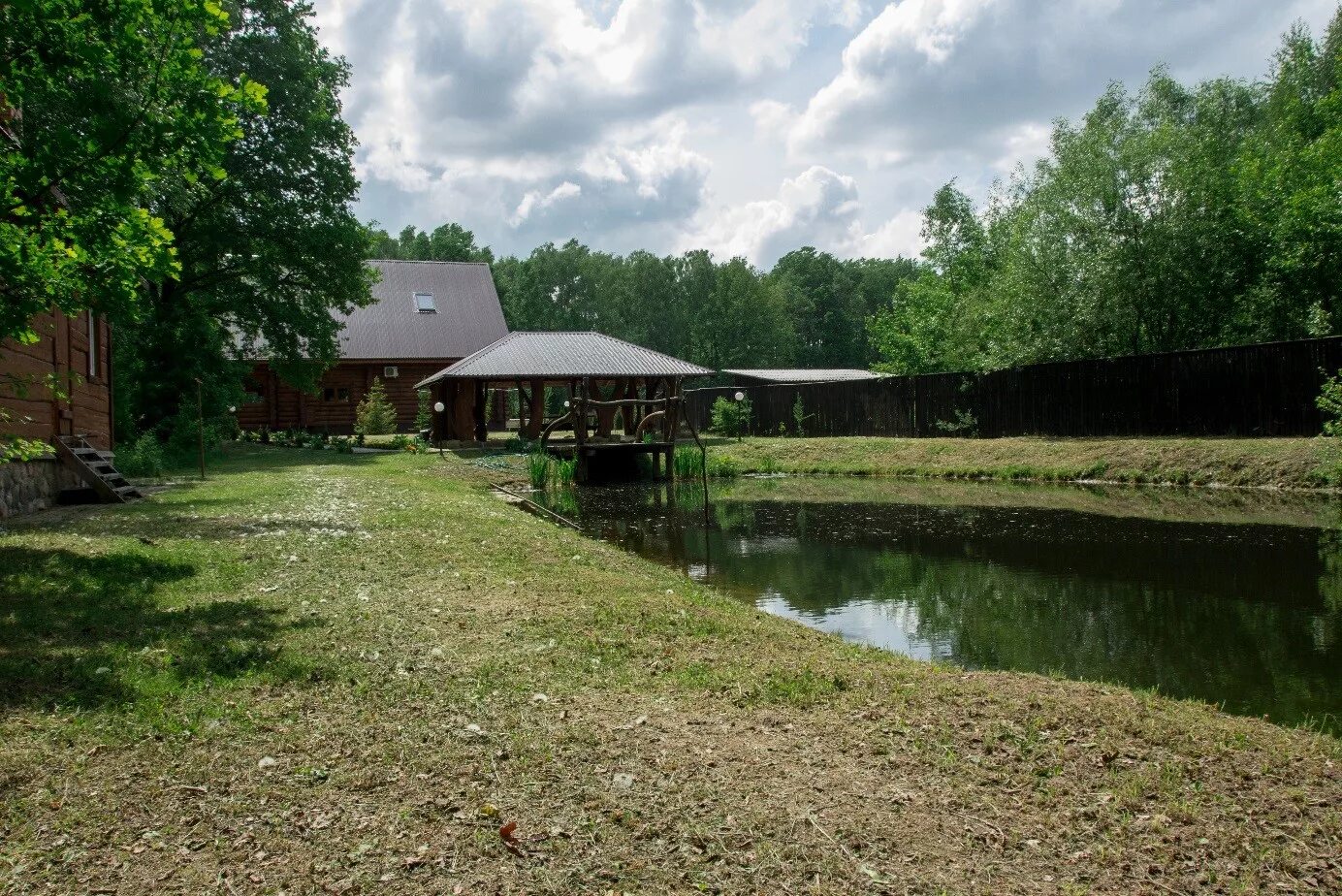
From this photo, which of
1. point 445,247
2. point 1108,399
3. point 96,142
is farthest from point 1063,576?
point 445,247

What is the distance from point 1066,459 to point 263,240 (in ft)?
70.7

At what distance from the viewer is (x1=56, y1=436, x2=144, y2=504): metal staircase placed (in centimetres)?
1261

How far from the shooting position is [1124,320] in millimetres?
26688

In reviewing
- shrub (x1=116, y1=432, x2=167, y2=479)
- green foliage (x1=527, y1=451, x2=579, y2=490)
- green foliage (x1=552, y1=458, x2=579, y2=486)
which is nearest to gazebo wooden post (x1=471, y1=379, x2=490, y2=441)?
green foliage (x1=527, y1=451, x2=579, y2=490)

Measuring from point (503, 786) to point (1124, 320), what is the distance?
2711 cm

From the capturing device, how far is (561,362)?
30.2 m

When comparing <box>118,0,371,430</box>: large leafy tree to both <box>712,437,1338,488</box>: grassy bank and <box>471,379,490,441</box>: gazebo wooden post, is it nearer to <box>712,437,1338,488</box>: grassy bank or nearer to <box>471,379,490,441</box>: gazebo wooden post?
<box>471,379,490,441</box>: gazebo wooden post

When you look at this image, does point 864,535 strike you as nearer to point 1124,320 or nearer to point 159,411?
point 1124,320

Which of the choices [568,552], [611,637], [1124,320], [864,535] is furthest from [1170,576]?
[1124,320]

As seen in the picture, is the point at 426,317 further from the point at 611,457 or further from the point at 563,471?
the point at 563,471

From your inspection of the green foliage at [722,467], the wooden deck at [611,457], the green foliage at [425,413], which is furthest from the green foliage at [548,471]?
the green foliage at [425,413]

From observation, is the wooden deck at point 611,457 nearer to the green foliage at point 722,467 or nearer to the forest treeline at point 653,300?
the green foliage at point 722,467

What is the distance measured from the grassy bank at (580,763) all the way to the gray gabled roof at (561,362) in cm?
2234

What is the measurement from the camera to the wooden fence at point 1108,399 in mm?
20094
